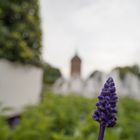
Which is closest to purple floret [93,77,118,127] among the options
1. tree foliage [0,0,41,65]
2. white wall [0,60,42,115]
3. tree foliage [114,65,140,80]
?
white wall [0,60,42,115]

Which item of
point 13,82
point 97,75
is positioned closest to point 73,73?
point 97,75

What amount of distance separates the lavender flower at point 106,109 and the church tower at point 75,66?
17.5 m

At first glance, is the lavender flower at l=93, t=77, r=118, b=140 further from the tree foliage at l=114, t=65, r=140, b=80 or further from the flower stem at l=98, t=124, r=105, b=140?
the tree foliage at l=114, t=65, r=140, b=80

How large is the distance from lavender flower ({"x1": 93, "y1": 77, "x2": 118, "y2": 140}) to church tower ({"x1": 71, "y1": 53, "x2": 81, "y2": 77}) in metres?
17.5

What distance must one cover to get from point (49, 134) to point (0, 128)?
2.86 ft

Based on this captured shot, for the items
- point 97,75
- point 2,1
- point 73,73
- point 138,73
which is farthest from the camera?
point 73,73

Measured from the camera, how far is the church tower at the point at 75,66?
18484 mm

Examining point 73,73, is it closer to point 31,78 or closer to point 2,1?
point 31,78

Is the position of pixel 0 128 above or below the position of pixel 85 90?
below

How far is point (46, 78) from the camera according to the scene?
21297mm

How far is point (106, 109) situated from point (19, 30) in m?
9.09

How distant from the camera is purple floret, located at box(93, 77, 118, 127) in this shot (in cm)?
59

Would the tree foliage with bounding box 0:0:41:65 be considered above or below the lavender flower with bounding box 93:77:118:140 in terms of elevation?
above

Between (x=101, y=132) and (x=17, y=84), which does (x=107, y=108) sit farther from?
(x=17, y=84)
